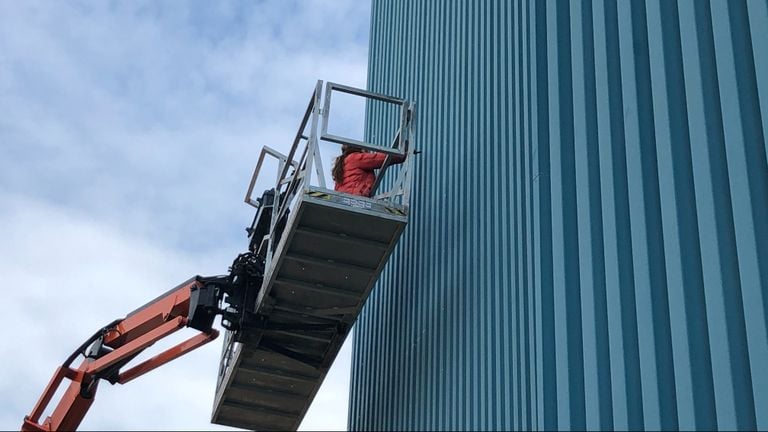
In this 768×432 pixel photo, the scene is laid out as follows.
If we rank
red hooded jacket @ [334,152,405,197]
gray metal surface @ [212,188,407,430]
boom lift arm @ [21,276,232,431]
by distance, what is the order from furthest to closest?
boom lift arm @ [21,276,232,431], red hooded jacket @ [334,152,405,197], gray metal surface @ [212,188,407,430]

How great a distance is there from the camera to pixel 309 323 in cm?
1480

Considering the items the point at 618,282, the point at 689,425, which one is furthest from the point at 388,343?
the point at 689,425

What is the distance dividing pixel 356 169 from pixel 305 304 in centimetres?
213

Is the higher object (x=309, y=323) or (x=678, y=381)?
(x=309, y=323)

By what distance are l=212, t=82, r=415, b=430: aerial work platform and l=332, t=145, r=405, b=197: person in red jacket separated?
0.78 ft

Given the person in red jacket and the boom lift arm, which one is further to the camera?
the boom lift arm

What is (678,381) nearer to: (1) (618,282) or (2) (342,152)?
(1) (618,282)

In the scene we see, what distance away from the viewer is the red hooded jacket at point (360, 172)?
13.5m

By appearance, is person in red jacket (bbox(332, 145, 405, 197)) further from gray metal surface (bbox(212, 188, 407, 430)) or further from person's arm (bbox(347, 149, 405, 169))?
gray metal surface (bbox(212, 188, 407, 430))

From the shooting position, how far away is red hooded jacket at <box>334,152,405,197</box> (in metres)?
13.5

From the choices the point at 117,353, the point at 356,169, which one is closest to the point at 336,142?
the point at 356,169

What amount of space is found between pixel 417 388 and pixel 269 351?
9.66 feet

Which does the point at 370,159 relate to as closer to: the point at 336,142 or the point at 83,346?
the point at 336,142

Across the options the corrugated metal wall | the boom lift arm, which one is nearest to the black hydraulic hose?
the boom lift arm
